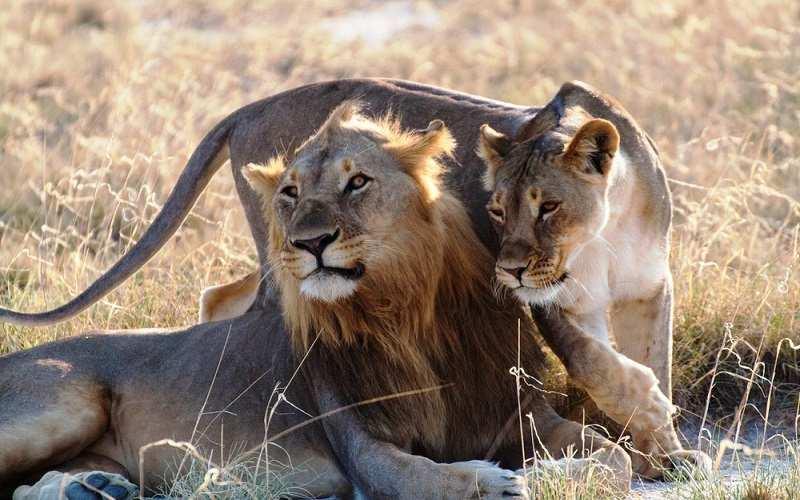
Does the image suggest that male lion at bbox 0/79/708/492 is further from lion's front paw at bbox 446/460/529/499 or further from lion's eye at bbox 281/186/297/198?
lion's eye at bbox 281/186/297/198

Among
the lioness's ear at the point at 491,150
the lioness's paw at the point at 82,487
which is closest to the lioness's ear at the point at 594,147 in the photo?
the lioness's ear at the point at 491,150

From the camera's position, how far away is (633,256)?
14.4ft

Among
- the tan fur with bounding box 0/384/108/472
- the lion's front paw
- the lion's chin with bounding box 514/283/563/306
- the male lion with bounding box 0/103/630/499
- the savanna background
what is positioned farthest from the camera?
the savanna background

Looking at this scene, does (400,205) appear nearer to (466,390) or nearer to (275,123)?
(466,390)

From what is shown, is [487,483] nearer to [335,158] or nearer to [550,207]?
[550,207]

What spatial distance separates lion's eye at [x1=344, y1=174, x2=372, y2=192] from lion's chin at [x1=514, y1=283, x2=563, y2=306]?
0.50 meters

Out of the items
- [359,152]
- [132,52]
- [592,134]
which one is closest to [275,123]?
[359,152]

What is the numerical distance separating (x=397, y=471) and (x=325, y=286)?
522 millimetres

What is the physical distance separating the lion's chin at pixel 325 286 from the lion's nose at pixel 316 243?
56 millimetres

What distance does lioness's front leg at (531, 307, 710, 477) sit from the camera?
4.14 meters

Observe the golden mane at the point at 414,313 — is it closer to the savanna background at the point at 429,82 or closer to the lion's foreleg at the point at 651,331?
the lion's foreleg at the point at 651,331

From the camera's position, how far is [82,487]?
405 centimetres

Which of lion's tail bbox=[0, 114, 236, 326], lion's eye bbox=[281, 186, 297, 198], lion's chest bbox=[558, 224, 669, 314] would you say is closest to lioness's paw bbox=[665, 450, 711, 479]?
lion's chest bbox=[558, 224, 669, 314]

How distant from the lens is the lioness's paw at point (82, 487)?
4.03 m
